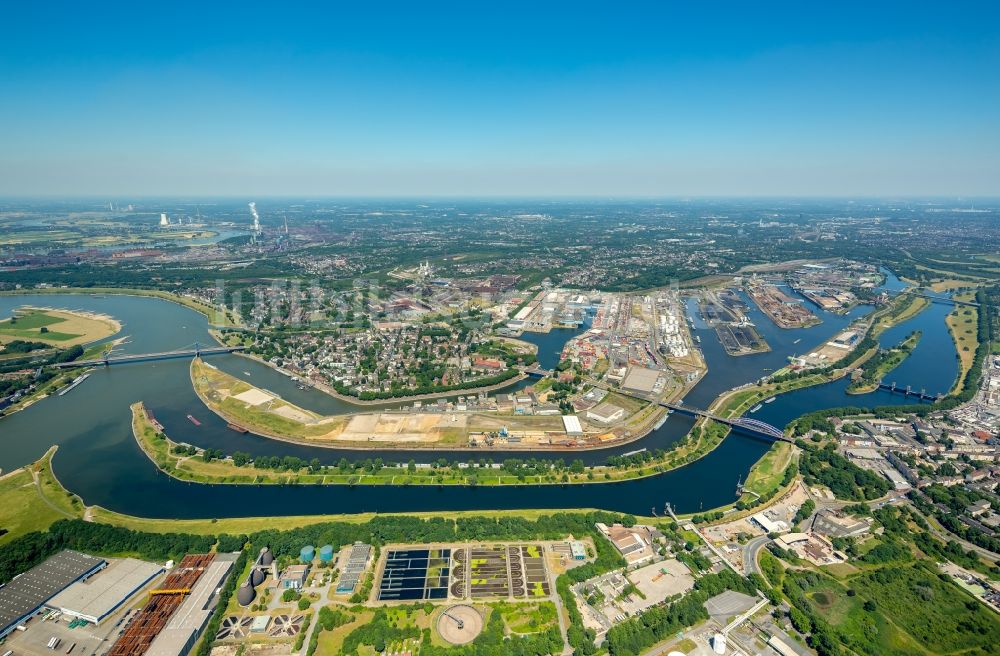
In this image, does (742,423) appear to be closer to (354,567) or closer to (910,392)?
(910,392)

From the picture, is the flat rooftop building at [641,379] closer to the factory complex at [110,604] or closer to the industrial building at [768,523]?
the industrial building at [768,523]

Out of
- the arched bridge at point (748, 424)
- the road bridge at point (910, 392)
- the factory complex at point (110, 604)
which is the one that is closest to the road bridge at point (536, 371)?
the arched bridge at point (748, 424)

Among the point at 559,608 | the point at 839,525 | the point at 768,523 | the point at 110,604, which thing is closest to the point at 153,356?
the point at 110,604

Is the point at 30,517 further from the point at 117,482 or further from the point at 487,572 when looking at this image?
the point at 487,572

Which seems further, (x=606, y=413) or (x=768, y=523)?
(x=606, y=413)

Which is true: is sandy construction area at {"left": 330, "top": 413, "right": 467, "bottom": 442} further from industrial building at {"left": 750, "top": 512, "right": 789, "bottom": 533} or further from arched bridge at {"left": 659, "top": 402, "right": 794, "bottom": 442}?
industrial building at {"left": 750, "top": 512, "right": 789, "bottom": 533}
